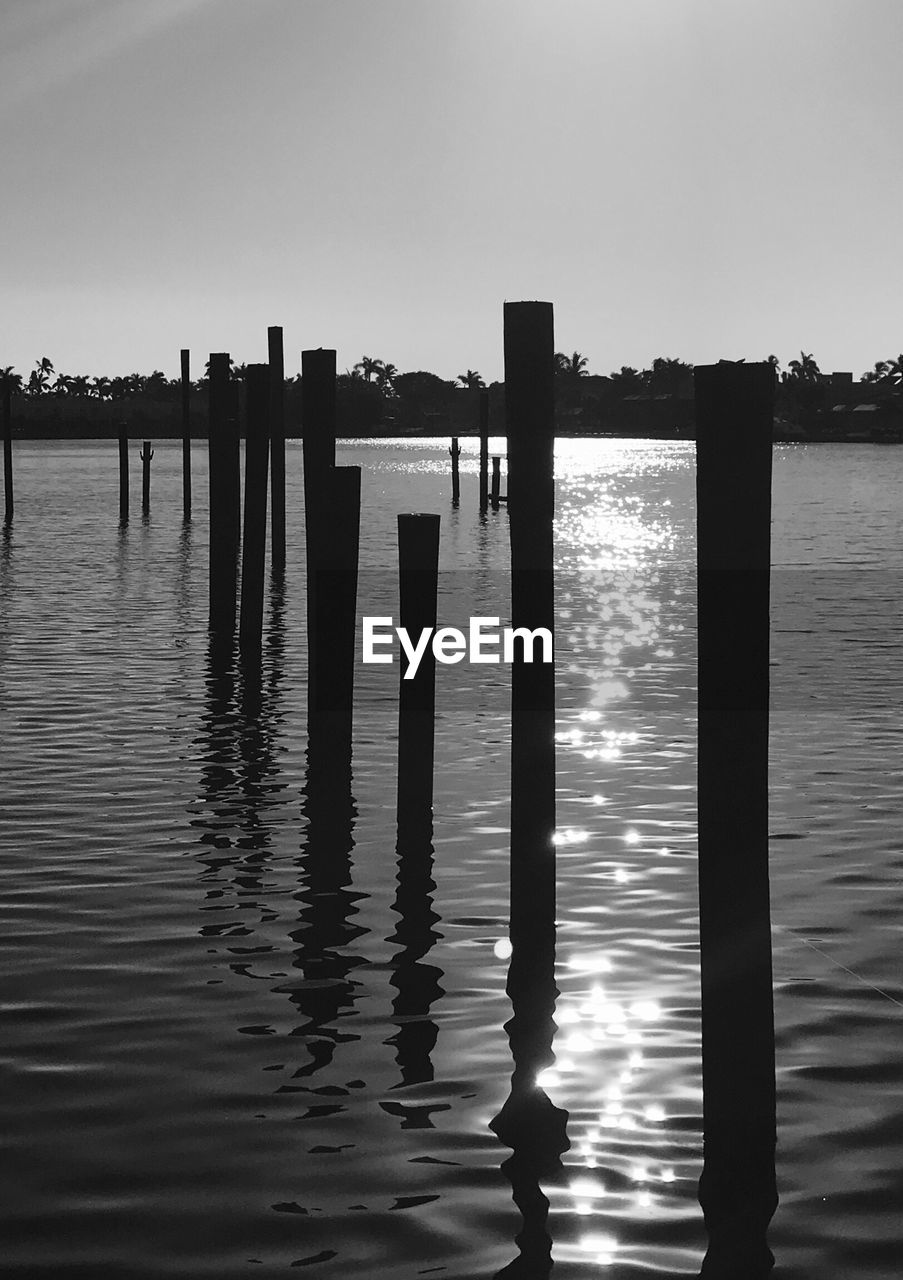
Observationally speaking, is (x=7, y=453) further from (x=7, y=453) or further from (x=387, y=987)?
(x=387, y=987)

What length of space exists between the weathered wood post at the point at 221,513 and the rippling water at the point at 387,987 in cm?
199

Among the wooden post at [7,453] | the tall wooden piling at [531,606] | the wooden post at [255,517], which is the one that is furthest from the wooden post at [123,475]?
the tall wooden piling at [531,606]

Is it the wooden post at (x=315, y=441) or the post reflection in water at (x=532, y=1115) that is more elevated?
the wooden post at (x=315, y=441)

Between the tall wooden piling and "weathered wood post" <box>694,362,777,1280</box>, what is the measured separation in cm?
195

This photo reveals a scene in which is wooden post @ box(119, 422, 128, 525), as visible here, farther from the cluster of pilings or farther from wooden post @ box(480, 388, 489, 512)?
the cluster of pilings

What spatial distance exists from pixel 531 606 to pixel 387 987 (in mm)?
1847

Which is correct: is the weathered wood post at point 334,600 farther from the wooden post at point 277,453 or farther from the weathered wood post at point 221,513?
the wooden post at point 277,453

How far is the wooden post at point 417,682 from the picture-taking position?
30.5ft

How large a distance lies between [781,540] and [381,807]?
35736 millimetres

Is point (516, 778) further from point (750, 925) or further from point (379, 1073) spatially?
point (750, 925)

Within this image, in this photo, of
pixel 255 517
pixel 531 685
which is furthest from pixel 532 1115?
pixel 255 517

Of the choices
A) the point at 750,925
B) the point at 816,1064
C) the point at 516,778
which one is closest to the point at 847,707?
the point at 516,778

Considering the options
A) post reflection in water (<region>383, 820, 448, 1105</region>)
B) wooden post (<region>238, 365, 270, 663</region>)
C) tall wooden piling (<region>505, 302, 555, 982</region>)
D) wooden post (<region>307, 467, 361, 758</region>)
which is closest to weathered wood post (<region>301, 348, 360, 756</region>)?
wooden post (<region>307, 467, 361, 758</region>)

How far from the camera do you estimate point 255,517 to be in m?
18.1
